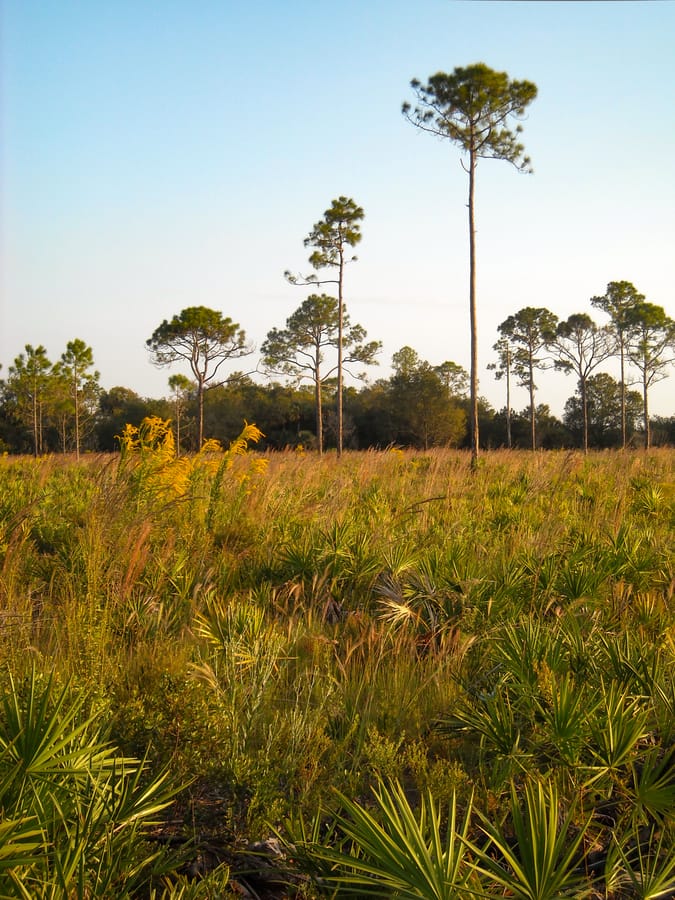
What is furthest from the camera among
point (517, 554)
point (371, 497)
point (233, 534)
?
Answer: point (371, 497)

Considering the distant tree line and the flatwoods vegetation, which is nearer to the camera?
the flatwoods vegetation

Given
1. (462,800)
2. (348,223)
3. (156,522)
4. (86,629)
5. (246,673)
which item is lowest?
(462,800)

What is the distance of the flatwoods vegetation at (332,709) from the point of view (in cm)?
176

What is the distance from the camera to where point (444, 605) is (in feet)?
13.8

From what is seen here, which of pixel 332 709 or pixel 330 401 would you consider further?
pixel 330 401

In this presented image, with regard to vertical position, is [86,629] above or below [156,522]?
below

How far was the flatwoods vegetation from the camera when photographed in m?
1.76

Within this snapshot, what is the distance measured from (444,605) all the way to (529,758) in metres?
1.79

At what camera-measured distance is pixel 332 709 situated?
2945 mm

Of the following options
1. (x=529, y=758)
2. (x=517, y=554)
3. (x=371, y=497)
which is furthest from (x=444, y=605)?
(x=371, y=497)

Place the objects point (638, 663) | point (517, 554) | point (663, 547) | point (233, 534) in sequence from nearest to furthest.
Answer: point (638, 663) < point (517, 554) < point (663, 547) < point (233, 534)

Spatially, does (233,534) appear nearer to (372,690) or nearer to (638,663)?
(372,690)

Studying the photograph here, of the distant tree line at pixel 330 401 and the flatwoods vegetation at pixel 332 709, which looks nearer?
the flatwoods vegetation at pixel 332 709

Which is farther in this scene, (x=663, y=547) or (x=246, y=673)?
(x=663, y=547)
